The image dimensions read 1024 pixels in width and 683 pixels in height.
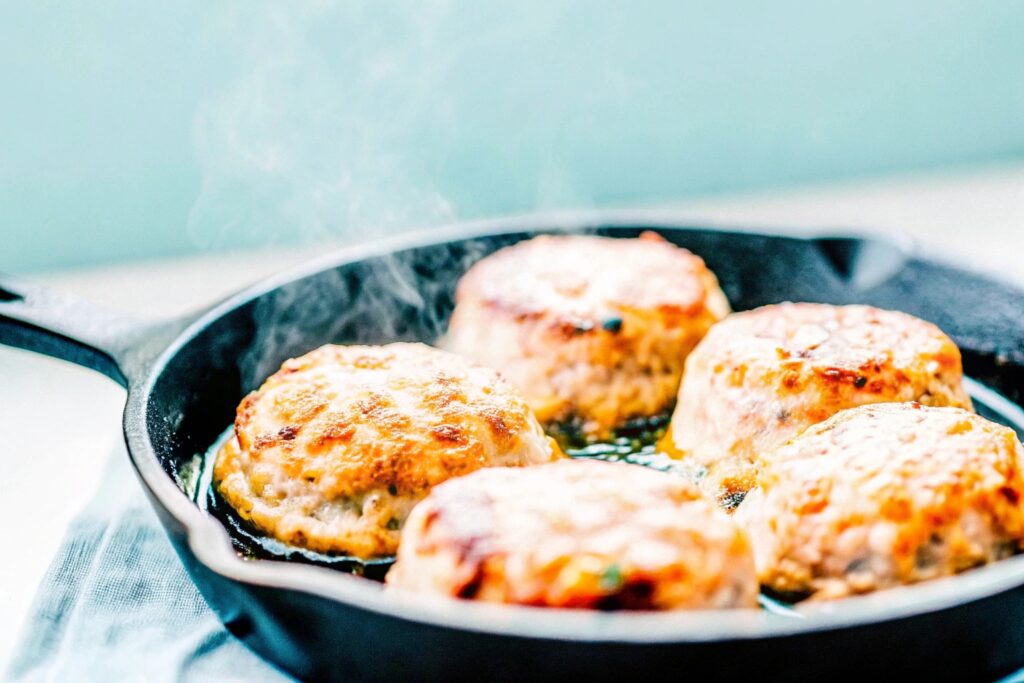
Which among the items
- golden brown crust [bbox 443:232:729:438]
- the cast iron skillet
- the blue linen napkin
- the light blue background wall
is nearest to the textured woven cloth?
the blue linen napkin

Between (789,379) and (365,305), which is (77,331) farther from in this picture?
(789,379)

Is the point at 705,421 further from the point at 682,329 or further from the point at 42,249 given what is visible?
the point at 42,249

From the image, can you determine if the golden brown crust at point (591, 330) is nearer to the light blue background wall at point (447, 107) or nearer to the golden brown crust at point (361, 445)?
the golden brown crust at point (361, 445)

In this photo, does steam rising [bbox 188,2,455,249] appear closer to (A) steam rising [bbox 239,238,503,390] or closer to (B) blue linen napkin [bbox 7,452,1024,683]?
(A) steam rising [bbox 239,238,503,390]

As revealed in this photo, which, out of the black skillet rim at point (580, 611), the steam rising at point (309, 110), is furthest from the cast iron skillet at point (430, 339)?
the steam rising at point (309, 110)

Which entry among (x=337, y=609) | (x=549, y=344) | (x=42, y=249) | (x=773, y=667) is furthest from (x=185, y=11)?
(x=773, y=667)
